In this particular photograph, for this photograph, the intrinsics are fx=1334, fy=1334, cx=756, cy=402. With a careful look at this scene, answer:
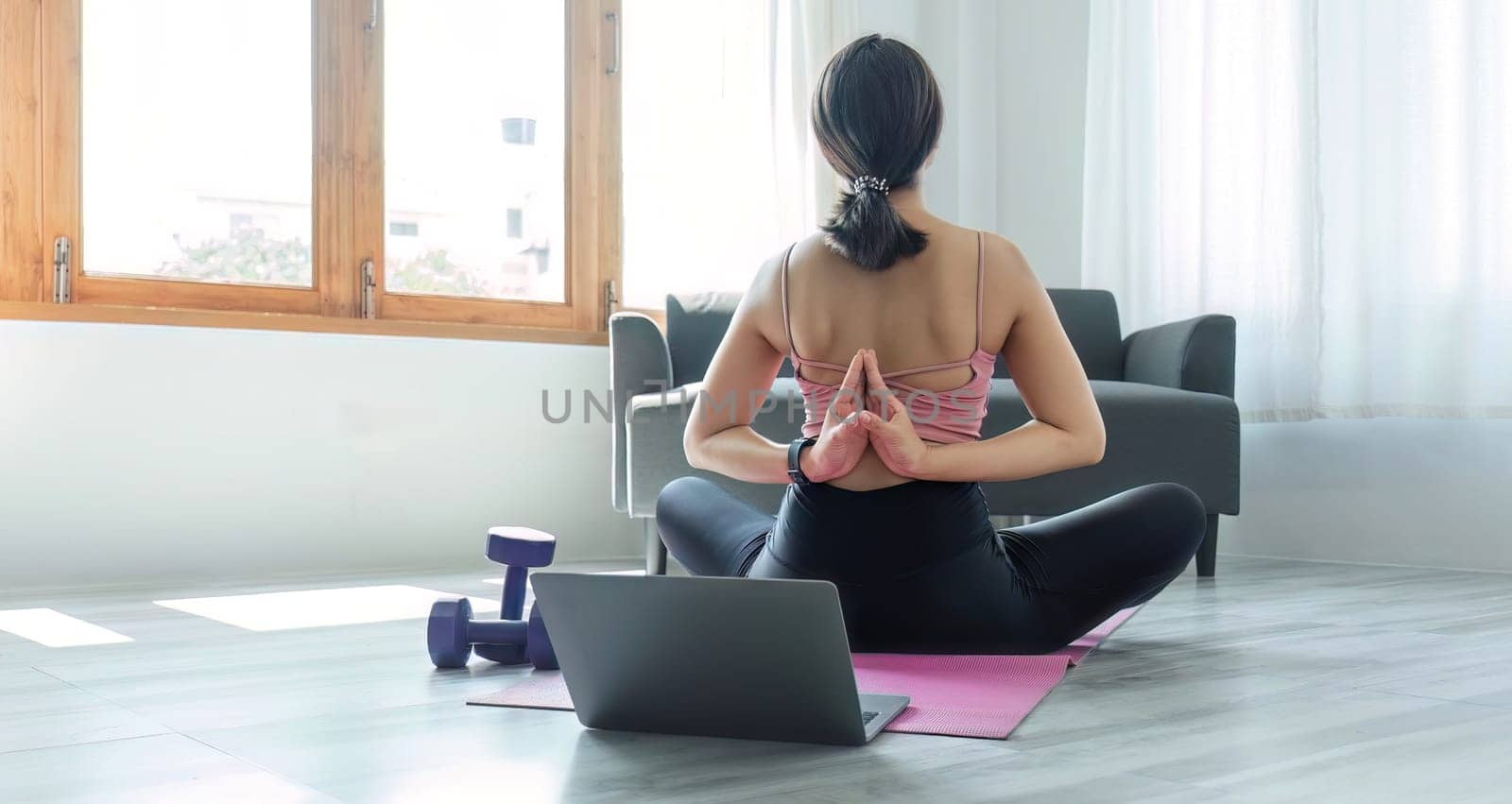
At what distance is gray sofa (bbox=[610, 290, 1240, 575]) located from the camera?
3115 millimetres

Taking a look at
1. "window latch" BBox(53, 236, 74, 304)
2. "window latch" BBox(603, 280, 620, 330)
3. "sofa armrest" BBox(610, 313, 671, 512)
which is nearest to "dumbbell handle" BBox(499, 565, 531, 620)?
"sofa armrest" BBox(610, 313, 671, 512)

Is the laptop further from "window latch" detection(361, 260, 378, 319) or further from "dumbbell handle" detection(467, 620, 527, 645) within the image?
"window latch" detection(361, 260, 378, 319)

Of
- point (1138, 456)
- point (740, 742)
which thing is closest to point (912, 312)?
point (740, 742)

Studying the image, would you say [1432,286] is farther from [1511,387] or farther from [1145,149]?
[1145,149]

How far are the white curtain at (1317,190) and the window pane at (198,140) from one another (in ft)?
7.86

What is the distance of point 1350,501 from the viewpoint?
363 centimetres

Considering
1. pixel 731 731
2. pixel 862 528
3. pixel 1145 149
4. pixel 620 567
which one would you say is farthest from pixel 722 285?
pixel 731 731

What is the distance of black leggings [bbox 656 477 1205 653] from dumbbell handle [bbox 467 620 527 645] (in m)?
0.30

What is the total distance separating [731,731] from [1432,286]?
2.69m

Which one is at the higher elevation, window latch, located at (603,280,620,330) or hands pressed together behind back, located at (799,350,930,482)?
window latch, located at (603,280,620,330)

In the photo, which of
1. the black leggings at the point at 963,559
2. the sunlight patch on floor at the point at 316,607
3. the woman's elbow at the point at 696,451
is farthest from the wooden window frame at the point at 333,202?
the black leggings at the point at 963,559

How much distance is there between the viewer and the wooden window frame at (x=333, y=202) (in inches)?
123

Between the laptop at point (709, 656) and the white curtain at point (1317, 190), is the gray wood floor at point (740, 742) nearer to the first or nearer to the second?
the laptop at point (709, 656)

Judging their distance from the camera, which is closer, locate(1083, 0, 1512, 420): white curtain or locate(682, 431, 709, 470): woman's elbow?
locate(682, 431, 709, 470): woman's elbow
